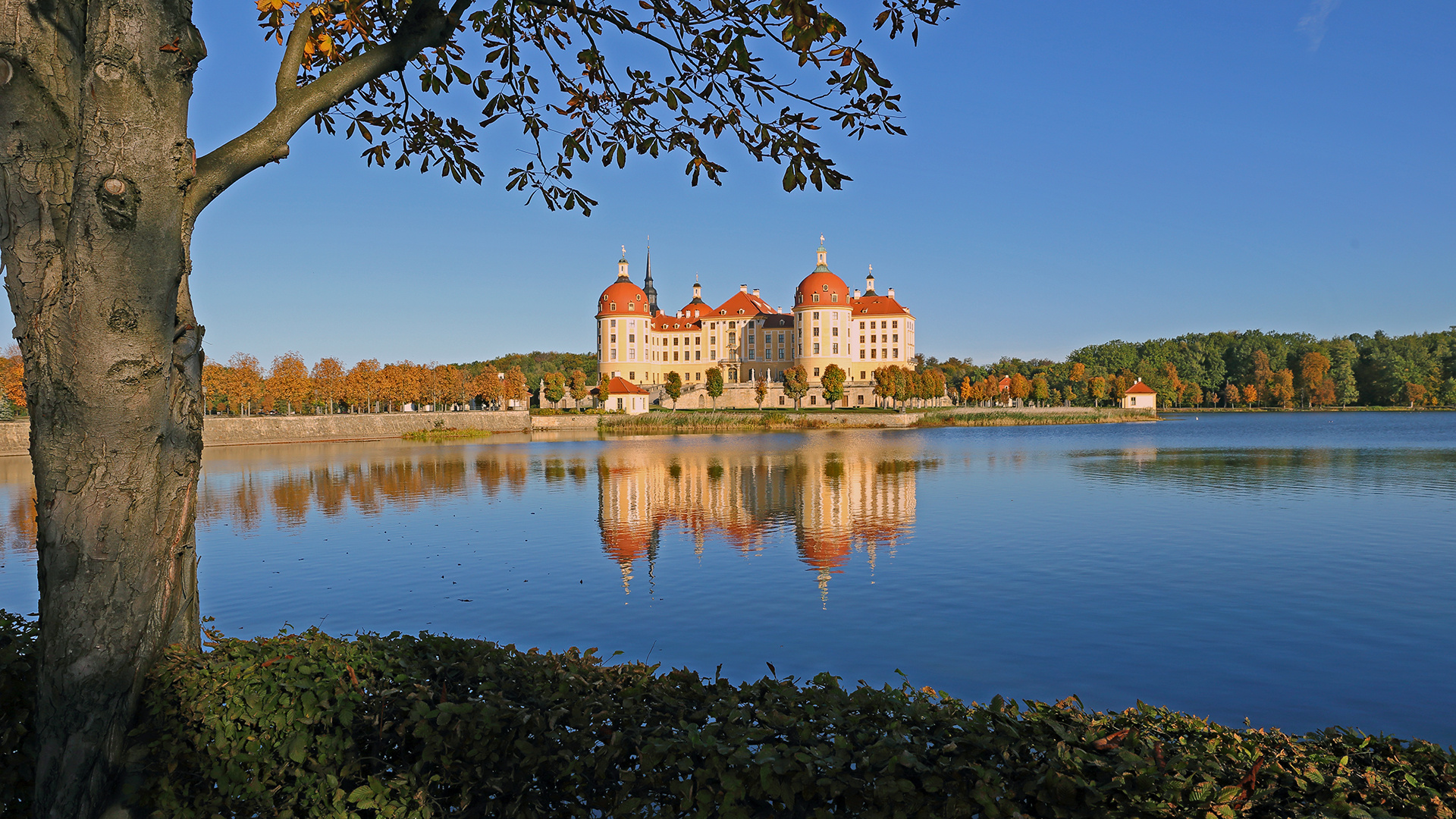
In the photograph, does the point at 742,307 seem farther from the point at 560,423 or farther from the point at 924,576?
the point at 924,576

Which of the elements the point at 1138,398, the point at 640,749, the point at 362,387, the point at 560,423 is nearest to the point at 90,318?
the point at 640,749

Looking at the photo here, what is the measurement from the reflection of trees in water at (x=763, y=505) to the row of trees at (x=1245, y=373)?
95941 mm

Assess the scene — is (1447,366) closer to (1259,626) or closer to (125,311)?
(1259,626)

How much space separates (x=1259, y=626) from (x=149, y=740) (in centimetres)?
999

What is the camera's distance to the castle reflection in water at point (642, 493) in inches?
609

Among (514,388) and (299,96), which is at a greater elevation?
(514,388)

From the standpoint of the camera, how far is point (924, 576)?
12.0 meters

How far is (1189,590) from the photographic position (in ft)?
36.1

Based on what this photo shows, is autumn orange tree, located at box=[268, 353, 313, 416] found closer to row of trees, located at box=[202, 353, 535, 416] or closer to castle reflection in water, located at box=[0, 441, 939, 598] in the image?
row of trees, located at box=[202, 353, 535, 416]

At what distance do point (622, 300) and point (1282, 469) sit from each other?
88.8m

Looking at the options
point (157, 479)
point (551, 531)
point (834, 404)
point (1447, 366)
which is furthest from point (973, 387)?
point (157, 479)

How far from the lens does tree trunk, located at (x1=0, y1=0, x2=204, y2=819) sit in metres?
3.75

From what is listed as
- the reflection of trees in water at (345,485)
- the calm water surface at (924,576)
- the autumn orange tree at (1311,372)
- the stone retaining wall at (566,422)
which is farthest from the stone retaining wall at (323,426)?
the autumn orange tree at (1311,372)

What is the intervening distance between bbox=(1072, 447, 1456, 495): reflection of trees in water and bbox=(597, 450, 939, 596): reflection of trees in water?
7602 mm
